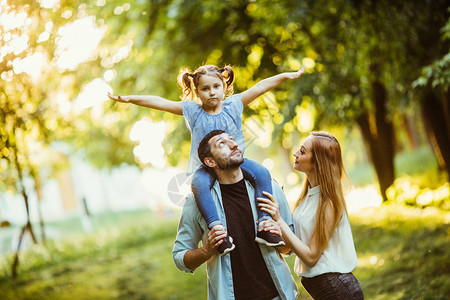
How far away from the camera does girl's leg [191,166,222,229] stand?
7.94 feet

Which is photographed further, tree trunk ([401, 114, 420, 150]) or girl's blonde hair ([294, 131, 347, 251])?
tree trunk ([401, 114, 420, 150])

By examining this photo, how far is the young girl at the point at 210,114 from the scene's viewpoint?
2463mm

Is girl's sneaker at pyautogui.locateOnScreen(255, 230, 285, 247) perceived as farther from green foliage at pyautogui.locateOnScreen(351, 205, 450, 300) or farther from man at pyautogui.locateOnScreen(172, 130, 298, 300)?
green foliage at pyautogui.locateOnScreen(351, 205, 450, 300)

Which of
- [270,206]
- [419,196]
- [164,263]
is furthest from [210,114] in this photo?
[164,263]

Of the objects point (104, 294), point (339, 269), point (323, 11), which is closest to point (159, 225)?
point (104, 294)

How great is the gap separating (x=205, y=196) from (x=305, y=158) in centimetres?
69

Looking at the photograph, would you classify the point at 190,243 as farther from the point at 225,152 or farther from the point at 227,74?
the point at 227,74

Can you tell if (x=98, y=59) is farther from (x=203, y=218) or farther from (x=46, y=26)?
(x=203, y=218)

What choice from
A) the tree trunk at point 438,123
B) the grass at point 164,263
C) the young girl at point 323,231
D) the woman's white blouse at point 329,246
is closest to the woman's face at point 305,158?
the young girl at point 323,231

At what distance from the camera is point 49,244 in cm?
1484

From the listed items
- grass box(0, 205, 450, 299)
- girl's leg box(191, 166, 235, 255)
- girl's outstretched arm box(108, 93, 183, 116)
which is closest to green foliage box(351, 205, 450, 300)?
grass box(0, 205, 450, 299)

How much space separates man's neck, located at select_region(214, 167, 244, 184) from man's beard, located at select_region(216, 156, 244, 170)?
0.30 feet

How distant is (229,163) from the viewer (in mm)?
2430

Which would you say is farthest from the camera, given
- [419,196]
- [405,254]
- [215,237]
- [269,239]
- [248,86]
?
[419,196]
